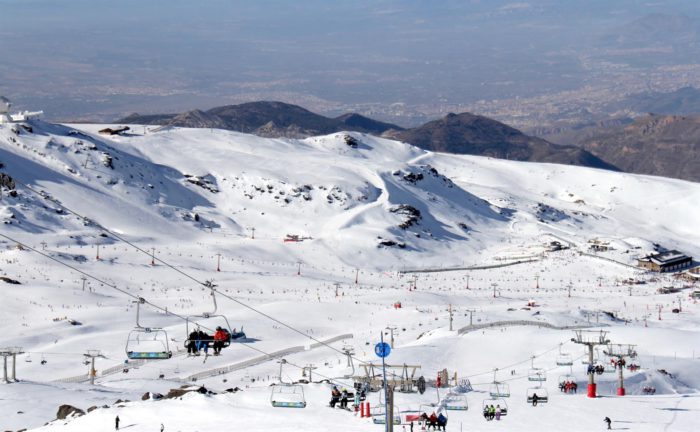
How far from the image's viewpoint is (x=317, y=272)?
100125mm

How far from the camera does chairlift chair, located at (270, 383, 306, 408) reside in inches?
1684

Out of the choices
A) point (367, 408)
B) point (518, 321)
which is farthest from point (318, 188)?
point (367, 408)

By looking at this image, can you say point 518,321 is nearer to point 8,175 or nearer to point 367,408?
point 367,408

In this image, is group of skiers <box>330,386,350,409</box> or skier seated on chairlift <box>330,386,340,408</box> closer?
group of skiers <box>330,386,350,409</box>

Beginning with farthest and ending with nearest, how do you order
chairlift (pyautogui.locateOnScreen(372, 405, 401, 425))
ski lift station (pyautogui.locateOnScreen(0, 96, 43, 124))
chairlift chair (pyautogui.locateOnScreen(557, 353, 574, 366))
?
ski lift station (pyautogui.locateOnScreen(0, 96, 43, 124))
chairlift chair (pyautogui.locateOnScreen(557, 353, 574, 366))
chairlift (pyautogui.locateOnScreen(372, 405, 401, 425))

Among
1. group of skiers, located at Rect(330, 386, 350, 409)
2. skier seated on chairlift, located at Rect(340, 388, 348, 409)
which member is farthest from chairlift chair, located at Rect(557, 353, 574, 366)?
skier seated on chairlift, located at Rect(340, 388, 348, 409)

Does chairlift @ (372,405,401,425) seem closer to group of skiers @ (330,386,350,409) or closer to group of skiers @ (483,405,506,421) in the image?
group of skiers @ (330,386,350,409)

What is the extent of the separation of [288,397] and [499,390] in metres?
9.03

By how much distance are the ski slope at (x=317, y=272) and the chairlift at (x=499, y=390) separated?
0.45m

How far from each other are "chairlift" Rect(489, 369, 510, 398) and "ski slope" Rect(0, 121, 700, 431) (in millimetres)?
448

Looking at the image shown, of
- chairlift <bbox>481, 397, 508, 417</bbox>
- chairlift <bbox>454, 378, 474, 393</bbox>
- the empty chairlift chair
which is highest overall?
chairlift <bbox>454, 378, 474, 393</bbox>

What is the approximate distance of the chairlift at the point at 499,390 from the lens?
4906 centimetres

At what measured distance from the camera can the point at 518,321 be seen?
244 feet

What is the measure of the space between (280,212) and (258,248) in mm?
13344
